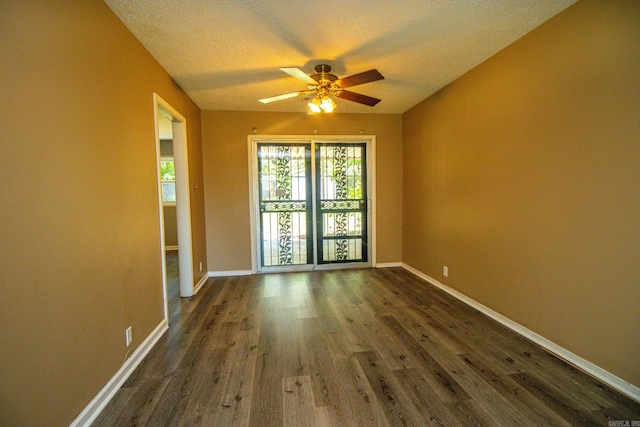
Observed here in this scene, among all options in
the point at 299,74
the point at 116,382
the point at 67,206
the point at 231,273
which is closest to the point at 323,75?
the point at 299,74

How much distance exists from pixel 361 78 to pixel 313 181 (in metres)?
2.21

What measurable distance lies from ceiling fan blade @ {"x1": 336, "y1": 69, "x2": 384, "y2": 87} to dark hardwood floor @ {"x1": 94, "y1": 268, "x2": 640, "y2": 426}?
7.67 feet

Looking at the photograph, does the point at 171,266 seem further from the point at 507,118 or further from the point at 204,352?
the point at 507,118

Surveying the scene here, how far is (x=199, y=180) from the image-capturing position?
13.0 feet

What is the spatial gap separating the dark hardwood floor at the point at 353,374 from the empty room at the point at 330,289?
0.7 inches

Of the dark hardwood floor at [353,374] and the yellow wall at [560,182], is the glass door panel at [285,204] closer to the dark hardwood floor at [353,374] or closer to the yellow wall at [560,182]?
the dark hardwood floor at [353,374]

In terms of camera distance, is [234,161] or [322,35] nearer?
[322,35]

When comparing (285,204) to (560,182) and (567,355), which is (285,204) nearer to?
(560,182)

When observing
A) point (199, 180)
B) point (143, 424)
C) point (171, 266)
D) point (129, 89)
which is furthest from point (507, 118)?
point (171, 266)

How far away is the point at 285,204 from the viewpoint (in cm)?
445

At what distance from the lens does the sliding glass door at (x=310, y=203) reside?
14.4 ft

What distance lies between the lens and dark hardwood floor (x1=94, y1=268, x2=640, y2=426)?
1.52 metres

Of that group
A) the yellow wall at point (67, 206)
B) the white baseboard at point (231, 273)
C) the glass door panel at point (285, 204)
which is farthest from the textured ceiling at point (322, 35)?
the white baseboard at point (231, 273)

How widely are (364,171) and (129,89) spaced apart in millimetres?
3452
